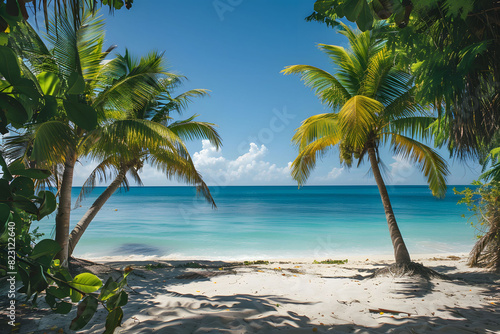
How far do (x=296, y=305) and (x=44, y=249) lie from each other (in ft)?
13.0

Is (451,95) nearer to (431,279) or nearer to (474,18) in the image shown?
(474,18)

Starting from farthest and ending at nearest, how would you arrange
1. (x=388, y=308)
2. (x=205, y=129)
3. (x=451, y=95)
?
(x=205, y=129) → (x=388, y=308) → (x=451, y=95)

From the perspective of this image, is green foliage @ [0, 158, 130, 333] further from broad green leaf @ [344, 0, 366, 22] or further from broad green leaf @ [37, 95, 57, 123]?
broad green leaf @ [344, 0, 366, 22]

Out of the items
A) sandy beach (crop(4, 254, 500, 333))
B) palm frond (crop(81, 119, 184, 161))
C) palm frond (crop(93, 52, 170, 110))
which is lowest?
sandy beach (crop(4, 254, 500, 333))

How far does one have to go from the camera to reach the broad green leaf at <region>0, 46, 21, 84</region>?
47 centimetres

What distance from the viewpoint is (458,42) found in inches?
139

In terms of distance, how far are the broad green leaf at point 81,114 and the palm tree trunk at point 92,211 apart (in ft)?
23.5

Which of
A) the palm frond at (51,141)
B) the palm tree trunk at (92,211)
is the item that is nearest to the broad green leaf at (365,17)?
the palm frond at (51,141)

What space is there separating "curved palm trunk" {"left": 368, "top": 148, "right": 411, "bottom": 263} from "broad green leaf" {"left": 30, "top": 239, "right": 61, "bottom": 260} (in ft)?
22.0

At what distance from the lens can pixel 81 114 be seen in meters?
0.56

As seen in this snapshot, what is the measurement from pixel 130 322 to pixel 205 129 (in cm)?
590

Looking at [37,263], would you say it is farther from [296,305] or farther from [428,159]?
[428,159]

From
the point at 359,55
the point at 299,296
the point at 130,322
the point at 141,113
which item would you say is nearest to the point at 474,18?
the point at 359,55

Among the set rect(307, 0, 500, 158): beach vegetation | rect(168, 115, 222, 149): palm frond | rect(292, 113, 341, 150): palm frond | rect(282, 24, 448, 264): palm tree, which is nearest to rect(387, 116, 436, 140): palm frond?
rect(282, 24, 448, 264): palm tree
